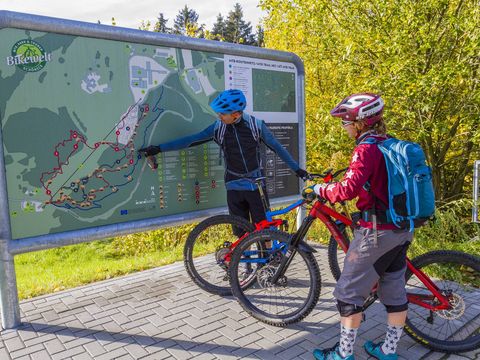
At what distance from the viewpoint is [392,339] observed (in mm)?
2893

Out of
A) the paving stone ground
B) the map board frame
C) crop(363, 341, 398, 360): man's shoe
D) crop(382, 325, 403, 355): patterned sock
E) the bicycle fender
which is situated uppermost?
the map board frame

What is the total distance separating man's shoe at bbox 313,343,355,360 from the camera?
286 cm

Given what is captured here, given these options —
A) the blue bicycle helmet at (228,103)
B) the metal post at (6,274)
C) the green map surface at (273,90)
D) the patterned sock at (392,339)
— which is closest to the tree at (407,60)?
the green map surface at (273,90)

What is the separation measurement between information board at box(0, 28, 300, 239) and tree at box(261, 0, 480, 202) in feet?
7.68

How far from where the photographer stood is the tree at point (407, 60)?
602cm

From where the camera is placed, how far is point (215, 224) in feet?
14.1

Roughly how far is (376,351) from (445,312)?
2.14ft

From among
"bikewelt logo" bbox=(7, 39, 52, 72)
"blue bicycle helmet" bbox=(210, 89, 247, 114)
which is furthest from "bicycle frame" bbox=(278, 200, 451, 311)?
"bikewelt logo" bbox=(7, 39, 52, 72)

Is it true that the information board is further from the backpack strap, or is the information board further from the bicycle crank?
the bicycle crank

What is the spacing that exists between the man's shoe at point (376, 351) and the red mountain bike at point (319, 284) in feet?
0.91

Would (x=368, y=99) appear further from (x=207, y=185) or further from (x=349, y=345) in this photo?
(x=207, y=185)

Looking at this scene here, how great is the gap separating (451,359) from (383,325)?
23.6 inches

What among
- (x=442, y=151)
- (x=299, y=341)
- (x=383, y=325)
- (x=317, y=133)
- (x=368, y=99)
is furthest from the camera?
(x=317, y=133)

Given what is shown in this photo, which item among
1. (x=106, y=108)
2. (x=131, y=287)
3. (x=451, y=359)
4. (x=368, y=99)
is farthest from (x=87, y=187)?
(x=451, y=359)
